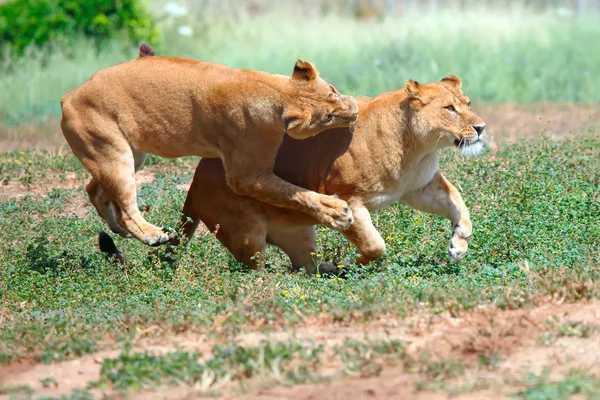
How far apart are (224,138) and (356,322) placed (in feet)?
8.60

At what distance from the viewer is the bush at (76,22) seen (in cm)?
1992

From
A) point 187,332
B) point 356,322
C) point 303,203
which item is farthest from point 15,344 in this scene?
point 303,203

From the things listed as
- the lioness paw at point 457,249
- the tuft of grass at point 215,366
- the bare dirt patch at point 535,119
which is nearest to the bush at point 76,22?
the bare dirt patch at point 535,119

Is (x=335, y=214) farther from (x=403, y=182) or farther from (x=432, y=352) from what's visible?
(x=432, y=352)

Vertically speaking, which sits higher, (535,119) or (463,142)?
(463,142)

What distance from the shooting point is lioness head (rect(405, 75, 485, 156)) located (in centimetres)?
759

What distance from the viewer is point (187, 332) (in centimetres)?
567

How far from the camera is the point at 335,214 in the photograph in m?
7.52

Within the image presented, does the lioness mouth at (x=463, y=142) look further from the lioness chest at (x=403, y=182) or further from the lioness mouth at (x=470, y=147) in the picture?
the lioness chest at (x=403, y=182)

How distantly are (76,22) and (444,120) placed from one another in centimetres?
1396

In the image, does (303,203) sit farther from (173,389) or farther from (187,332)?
(173,389)

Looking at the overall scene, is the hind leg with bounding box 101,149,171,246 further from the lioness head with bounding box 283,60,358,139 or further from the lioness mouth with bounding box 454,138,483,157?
the lioness mouth with bounding box 454,138,483,157

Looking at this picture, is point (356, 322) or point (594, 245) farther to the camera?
point (594, 245)

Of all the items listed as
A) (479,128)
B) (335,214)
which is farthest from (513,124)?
(335,214)
